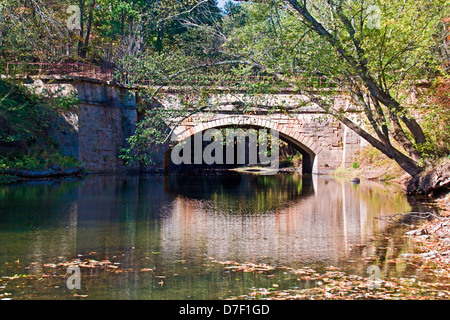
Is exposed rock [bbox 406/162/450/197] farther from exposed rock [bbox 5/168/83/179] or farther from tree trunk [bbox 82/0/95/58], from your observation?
tree trunk [bbox 82/0/95/58]

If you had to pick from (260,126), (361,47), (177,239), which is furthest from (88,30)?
(177,239)

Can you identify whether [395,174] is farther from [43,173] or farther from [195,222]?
[43,173]

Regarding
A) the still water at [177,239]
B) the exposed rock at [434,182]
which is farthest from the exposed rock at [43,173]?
the exposed rock at [434,182]

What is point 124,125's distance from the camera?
886 inches

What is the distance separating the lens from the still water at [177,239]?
4938mm

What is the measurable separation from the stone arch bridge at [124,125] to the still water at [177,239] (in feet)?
25.3

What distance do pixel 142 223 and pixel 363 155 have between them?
15.3 meters

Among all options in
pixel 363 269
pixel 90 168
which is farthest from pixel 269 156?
pixel 363 269

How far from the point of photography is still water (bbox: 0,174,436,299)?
4.94 m

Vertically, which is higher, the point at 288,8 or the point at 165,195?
the point at 288,8

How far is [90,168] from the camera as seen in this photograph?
2116 centimetres

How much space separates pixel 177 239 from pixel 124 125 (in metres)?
15.9

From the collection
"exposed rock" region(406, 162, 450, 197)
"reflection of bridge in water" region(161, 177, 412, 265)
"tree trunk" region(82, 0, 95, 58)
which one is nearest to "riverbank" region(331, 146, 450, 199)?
"exposed rock" region(406, 162, 450, 197)
